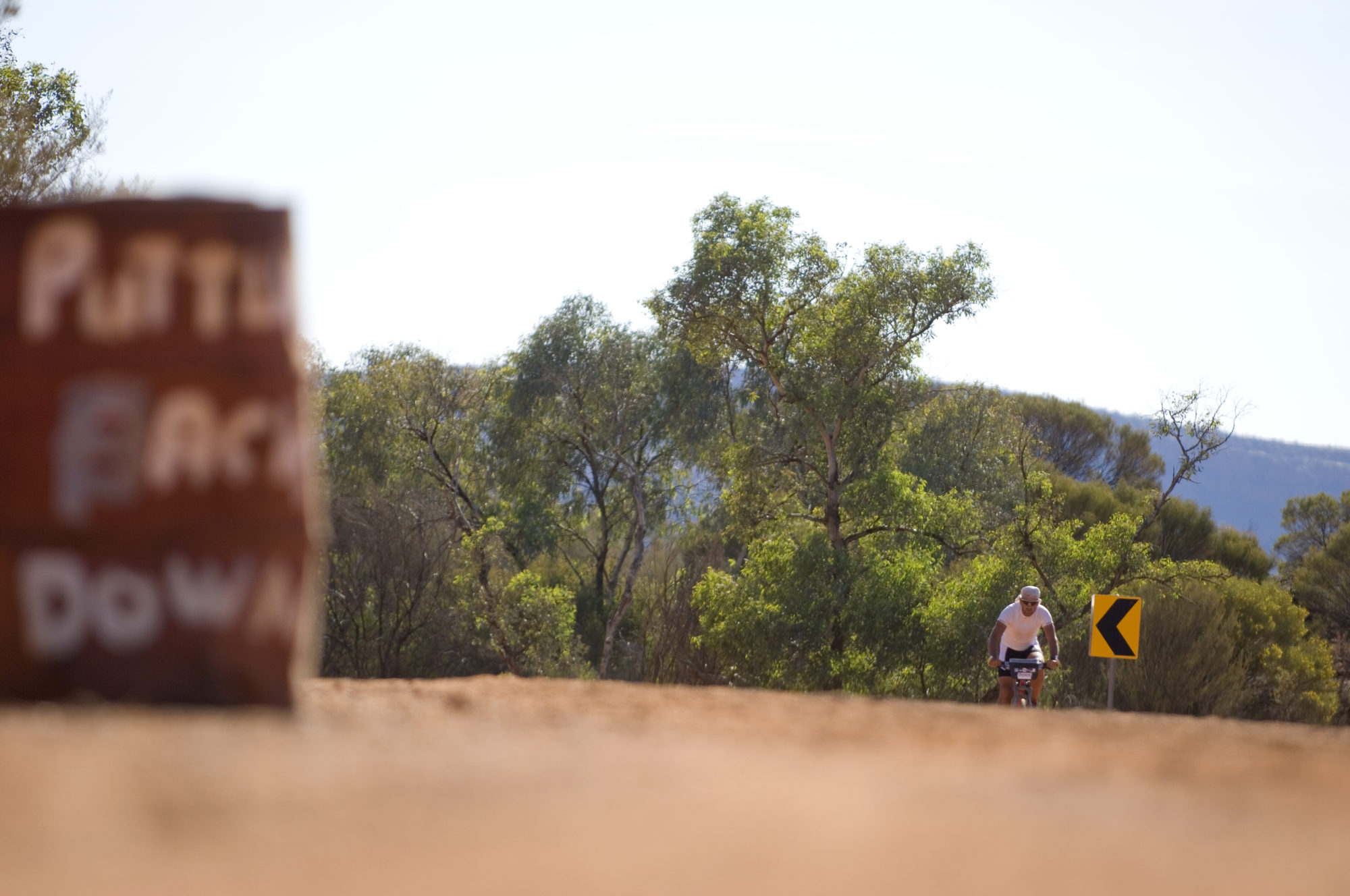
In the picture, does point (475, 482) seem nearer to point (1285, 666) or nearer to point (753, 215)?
point (753, 215)

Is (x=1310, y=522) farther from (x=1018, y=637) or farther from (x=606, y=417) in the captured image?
(x=1018, y=637)

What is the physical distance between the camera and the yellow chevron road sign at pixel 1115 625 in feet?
56.0

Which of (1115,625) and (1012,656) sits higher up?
(1012,656)

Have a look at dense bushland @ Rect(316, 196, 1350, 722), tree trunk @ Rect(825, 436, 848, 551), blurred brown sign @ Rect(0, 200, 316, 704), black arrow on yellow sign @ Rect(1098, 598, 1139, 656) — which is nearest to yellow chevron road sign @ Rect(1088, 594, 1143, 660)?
black arrow on yellow sign @ Rect(1098, 598, 1139, 656)

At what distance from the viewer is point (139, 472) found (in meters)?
6.14

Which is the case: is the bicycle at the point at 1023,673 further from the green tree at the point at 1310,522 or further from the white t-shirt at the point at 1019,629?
the green tree at the point at 1310,522

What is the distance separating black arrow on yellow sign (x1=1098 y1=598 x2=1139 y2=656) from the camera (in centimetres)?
1712

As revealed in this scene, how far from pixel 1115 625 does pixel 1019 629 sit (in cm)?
439

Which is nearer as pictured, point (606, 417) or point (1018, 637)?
point (1018, 637)

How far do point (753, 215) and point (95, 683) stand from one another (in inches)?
1057

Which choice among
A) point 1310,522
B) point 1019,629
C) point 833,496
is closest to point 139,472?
point 1019,629

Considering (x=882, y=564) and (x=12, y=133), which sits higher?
(x=12, y=133)

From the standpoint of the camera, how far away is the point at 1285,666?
3491cm

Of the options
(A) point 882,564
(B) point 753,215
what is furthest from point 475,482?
(A) point 882,564
